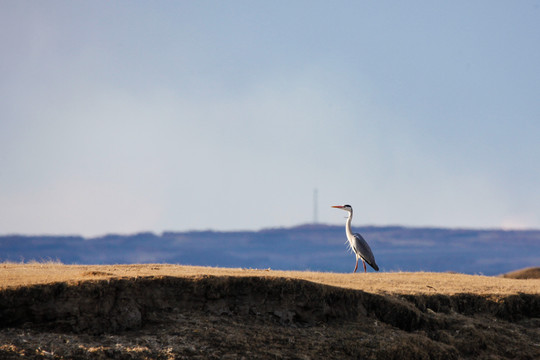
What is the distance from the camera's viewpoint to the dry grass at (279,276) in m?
13.6

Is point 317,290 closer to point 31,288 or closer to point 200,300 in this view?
point 200,300

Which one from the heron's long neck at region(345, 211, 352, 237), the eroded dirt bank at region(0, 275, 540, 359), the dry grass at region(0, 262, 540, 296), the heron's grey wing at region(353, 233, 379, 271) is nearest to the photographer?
the eroded dirt bank at region(0, 275, 540, 359)

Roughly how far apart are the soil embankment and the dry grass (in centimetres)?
12

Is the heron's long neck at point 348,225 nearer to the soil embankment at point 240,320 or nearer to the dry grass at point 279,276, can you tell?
the dry grass at point 279,276

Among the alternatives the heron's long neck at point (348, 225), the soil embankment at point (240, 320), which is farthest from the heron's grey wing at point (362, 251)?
the soil embankment at point (240, 320)

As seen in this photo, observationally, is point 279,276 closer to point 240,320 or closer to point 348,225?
point 240,320

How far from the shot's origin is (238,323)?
42.9ft

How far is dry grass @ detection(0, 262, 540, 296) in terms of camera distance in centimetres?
1363

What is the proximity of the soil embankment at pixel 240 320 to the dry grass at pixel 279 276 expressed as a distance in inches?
4.7

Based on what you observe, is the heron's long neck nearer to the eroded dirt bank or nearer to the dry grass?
the dry grass

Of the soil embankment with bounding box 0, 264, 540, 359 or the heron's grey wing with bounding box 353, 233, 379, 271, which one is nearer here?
the soil embankment with bounding box 0, 264, 540, 359

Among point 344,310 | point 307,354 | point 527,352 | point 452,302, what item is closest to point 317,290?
point 344,310

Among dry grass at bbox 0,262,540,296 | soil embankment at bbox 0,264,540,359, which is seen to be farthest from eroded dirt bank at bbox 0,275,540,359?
dry grass at bbox 0,262,540,296

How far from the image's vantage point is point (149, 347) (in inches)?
457
